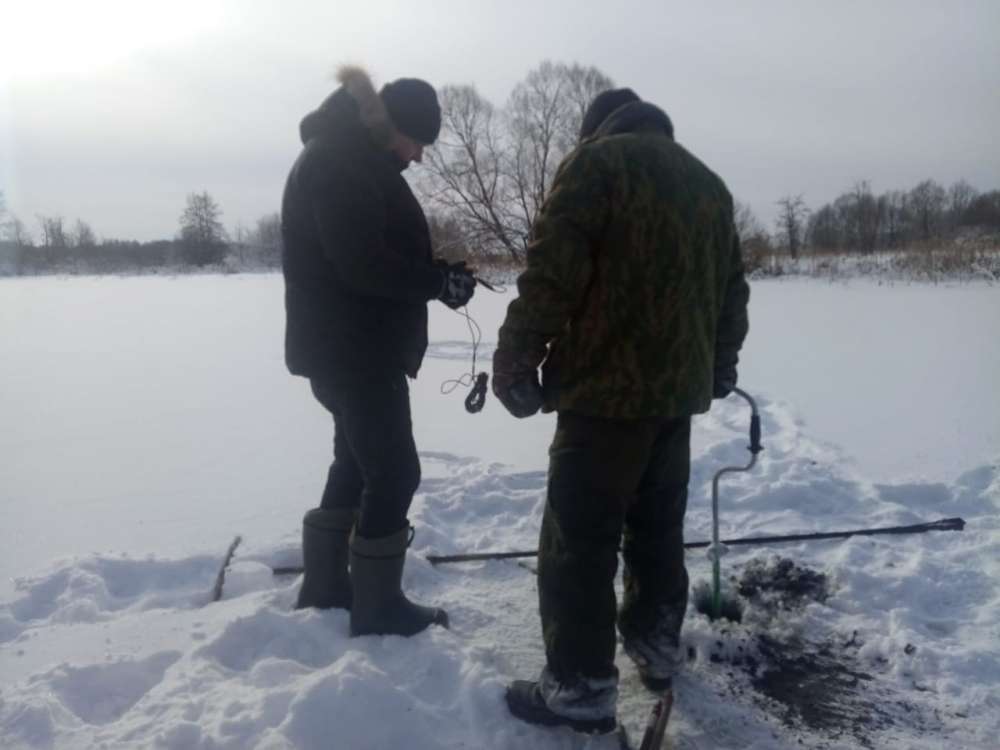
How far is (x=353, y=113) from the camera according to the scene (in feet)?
7.70

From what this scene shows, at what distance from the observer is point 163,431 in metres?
5.67

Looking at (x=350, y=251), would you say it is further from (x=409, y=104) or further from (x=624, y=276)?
(x=624, y=276)

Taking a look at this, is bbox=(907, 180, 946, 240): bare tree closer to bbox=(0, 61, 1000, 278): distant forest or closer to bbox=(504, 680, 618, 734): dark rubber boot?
bbox=(0, 61, 1000, 278): distant forest

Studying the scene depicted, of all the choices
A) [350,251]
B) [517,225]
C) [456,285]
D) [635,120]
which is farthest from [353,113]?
[517,225]

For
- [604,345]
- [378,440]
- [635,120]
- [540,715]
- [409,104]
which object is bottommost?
[540,715]

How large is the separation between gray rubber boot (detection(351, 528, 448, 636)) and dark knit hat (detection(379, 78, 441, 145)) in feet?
4.27

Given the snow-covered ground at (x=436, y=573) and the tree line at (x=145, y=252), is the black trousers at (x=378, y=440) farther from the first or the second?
the tree line at (x=145, y=252)

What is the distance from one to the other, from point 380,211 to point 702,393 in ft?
3.51

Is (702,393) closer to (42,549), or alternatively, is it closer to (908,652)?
(908,652)

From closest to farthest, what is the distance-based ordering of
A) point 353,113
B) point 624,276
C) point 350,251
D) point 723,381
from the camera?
point 624,276 < point 350,251 < point 353,113 < point 723,381

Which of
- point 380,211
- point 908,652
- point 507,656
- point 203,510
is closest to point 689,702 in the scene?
point 507,656

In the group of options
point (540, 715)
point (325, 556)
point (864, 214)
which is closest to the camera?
point (540, 715)

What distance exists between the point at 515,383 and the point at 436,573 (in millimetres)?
1367

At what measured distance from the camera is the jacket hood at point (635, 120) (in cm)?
207
